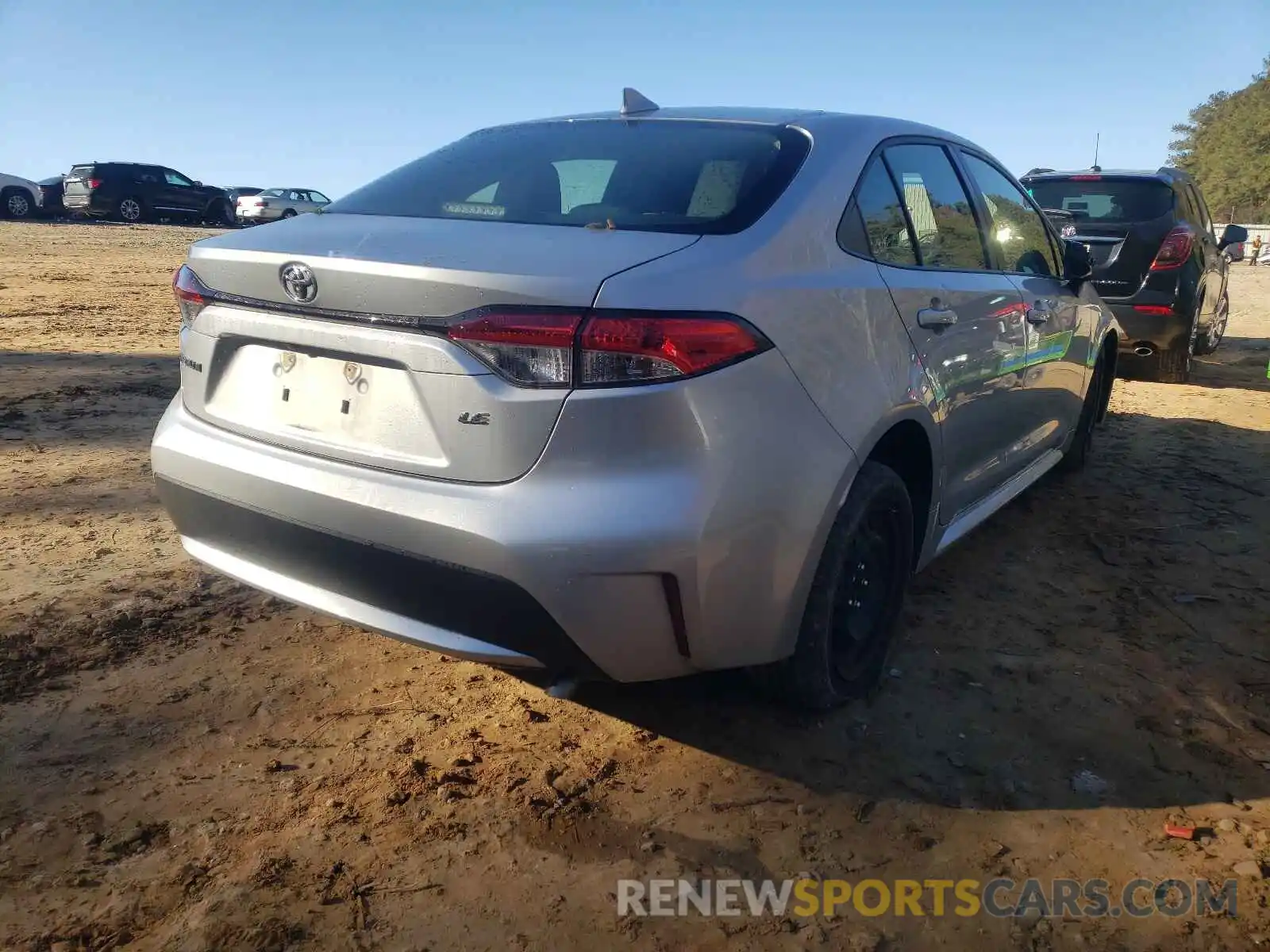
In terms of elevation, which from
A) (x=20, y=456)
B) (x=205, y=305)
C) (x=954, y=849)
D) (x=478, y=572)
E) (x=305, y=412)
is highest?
(x=205, y=305)

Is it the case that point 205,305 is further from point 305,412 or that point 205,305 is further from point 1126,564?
point 1126,564

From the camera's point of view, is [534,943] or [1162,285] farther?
[1162,285]

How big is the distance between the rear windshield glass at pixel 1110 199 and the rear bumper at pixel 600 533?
657cm

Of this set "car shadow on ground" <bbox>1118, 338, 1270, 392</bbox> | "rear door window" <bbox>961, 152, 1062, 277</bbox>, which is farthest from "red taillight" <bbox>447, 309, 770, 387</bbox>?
"car shadow on ground" <bbox>1118, 338, 1270, 392</bbox>

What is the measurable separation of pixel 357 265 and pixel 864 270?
51.0 inches

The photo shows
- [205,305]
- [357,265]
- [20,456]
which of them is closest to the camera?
[357,265]

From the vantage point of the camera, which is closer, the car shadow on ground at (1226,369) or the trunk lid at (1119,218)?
the trunk lid at (1119,218)

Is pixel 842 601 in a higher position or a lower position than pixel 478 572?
lower

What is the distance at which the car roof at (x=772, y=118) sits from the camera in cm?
282

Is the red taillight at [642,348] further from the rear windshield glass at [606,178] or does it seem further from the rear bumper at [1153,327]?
the rear bumper at [1153,327]

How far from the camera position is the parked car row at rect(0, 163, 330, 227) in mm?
25312

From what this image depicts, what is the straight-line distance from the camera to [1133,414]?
7004mm

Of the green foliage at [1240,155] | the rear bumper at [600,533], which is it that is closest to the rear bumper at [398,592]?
the rear bumper at [600,533]

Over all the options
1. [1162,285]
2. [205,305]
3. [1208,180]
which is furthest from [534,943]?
[1208,180]
